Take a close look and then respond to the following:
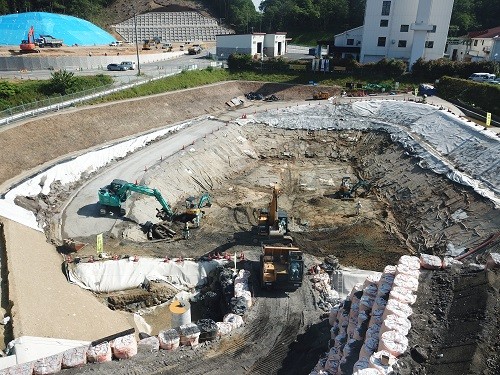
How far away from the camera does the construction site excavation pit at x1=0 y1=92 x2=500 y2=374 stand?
1384 cm

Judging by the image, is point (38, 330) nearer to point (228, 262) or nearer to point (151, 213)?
point (228, 262)

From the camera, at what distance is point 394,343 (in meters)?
9.77

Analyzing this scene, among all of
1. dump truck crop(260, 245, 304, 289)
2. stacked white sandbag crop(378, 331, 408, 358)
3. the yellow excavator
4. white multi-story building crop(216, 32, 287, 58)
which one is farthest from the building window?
stacked white sandbag crop(378, 331, 408, 358)

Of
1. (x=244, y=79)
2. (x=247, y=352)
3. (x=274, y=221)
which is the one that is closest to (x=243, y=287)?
(x=247, y=352)

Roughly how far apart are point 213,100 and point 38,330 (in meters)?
34.6

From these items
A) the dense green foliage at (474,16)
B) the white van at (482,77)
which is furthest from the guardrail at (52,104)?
the dense green foliage at (474,16)

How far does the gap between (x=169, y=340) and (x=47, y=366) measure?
352cm

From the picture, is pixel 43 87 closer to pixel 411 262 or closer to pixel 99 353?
pixel 99 353

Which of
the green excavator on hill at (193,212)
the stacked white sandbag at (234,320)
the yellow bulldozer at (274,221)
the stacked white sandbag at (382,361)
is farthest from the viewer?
the green excavator on hill at (193,212)

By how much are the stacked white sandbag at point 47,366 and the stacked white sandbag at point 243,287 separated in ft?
24.1

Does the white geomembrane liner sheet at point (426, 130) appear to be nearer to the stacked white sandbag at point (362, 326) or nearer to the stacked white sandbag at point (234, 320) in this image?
the stacked white sandbag at point (362, 326)

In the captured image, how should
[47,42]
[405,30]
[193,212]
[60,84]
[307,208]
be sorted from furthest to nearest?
[47,42] → [405,30] → [60,84] → [307,208] → [193,212]

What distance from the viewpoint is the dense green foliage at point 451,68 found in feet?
157

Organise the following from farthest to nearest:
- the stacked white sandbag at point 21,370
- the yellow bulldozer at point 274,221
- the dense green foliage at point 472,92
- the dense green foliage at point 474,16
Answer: the dense green foliage at point 474,16
the dense green foliage at point 472,92
the yellow bulldozer at point 274,221
the stacked white sandbag at point 21,370
